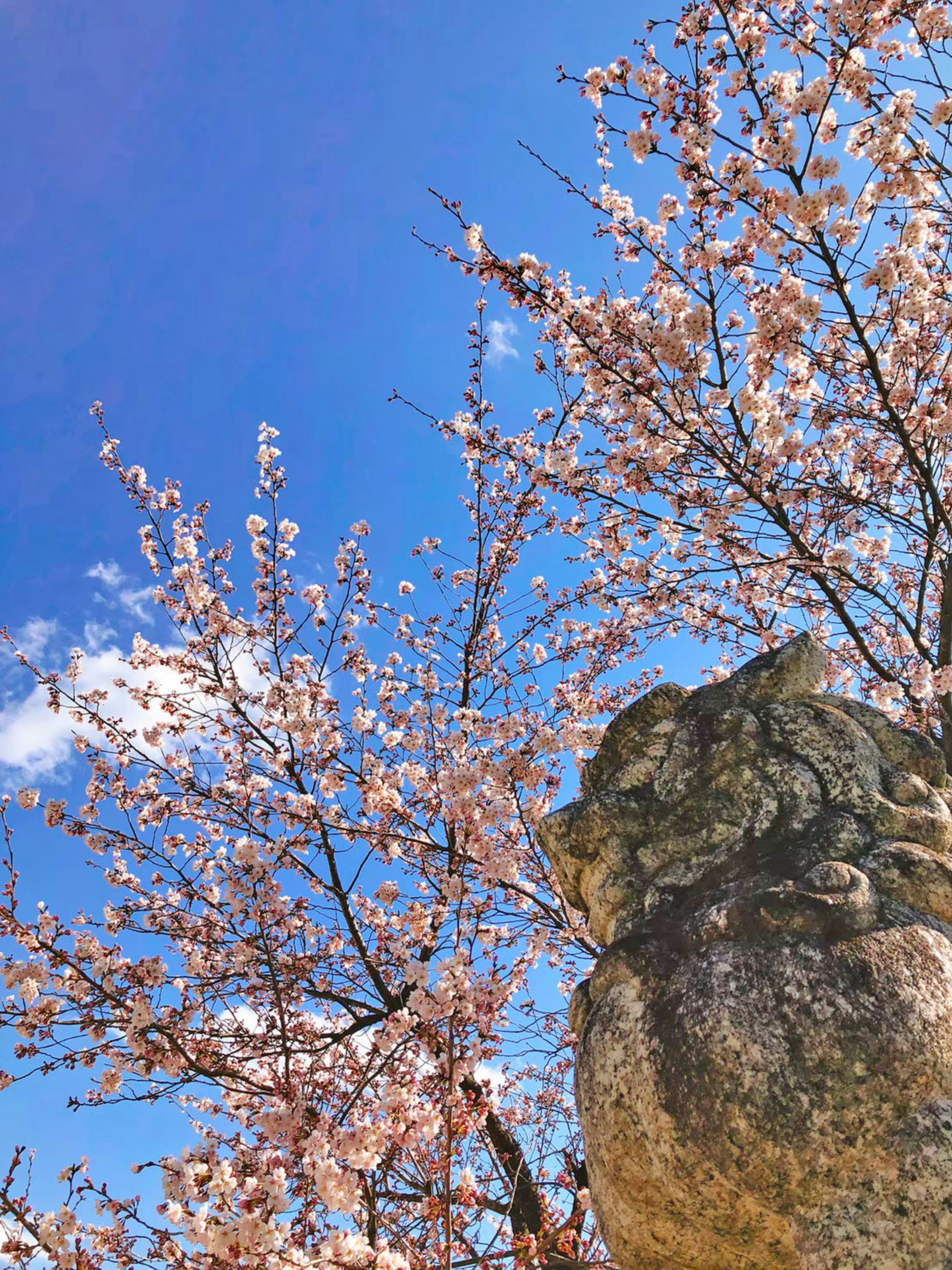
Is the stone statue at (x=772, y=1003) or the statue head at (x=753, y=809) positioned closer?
the stone statue at (x=772, y=1003)

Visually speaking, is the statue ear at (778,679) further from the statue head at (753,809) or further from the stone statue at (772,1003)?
the stone statue at (772,1003)

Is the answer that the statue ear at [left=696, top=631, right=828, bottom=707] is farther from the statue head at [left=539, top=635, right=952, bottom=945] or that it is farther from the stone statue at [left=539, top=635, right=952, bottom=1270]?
the stone statue at [left=539, top=635, right=952, bottom=1270]

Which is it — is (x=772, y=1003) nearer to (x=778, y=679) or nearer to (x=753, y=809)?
(x=753, y=809)

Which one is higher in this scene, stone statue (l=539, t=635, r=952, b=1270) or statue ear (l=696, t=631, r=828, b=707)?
statue ear (l=696, t=631, r=828, b=707)

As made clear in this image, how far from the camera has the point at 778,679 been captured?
9.72 ft

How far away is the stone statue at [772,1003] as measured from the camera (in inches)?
72.8

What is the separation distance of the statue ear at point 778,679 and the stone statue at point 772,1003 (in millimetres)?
154

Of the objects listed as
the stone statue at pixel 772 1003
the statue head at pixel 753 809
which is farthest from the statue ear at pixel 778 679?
the stone statue at pixel 772 1003

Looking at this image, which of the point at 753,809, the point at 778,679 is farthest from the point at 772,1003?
the point at 778,679

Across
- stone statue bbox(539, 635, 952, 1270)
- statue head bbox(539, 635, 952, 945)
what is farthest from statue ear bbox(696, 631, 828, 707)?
stone statue bbox(539, 635, 952, 1270)

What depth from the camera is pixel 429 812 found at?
22.7 ft

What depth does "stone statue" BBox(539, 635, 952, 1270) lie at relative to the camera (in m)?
1.85

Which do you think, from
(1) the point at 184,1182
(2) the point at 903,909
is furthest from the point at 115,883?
(2) the point at 903,909

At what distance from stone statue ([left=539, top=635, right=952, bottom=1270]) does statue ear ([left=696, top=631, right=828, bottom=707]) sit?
15 centimetres
